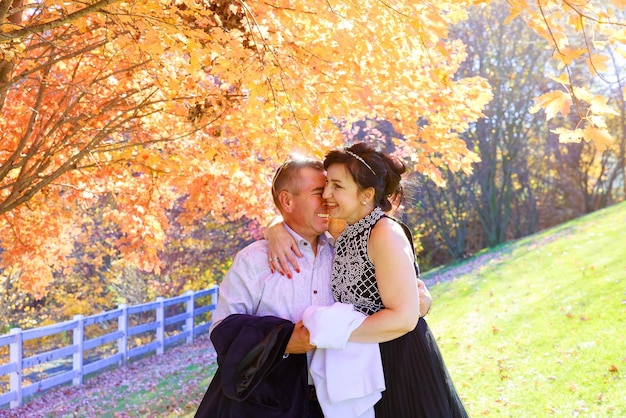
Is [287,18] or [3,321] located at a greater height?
[287,18]

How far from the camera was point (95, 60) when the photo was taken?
20.6 ft

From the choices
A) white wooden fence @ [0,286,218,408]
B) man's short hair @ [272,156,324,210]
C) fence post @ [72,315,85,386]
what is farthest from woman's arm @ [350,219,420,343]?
A: fence post @ [72,315,85,386]

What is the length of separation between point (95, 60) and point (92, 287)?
13934 mm

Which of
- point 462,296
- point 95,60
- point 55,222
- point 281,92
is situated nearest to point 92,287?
point 462,296

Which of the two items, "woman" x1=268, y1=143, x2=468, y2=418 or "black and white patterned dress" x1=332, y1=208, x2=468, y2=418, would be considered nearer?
"woman" x1=268, y1=143, x2=468, y2=418

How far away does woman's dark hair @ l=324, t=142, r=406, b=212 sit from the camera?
2896 millimetres

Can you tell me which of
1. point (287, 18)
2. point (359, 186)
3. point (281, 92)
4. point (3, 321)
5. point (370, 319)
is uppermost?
point (287, 18)

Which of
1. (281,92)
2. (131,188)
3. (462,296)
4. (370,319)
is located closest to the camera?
(370,319)

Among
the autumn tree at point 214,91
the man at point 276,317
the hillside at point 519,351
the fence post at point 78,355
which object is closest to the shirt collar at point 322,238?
the man at point 276,317

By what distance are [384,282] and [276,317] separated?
19.1 inches

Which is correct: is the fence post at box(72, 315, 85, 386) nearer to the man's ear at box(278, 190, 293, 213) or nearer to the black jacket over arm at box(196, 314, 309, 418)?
the black jacket over arm at box(196, 314, 309, 418)

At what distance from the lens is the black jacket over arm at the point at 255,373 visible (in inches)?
108

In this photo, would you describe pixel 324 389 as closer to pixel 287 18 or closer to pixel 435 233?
pixel 287 18

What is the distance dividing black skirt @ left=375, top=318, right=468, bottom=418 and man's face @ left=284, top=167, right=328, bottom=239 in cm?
62
